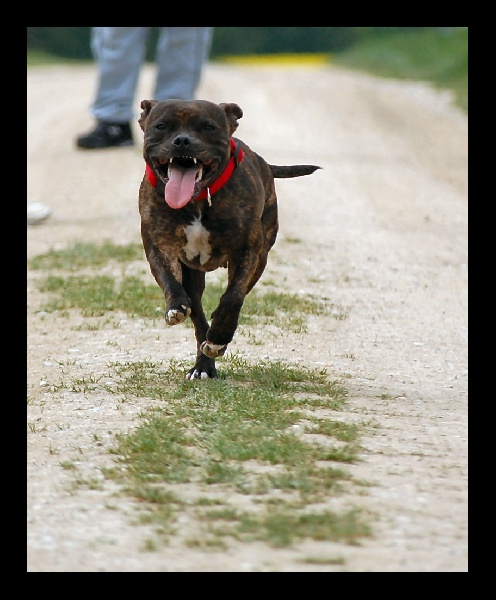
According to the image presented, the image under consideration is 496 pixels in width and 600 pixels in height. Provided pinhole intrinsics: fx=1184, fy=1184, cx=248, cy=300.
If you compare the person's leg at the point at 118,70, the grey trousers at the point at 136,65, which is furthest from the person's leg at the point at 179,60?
the person's leg at the point at 118,70

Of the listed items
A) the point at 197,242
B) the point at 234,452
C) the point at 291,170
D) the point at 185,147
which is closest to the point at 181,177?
the point at 185,147

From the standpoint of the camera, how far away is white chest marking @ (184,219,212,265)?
589 cm

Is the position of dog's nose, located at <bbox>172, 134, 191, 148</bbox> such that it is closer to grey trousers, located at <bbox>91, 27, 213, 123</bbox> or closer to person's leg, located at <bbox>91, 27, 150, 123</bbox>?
grey trousers, located at <bbox>91, 27, 213, 123</bbox>

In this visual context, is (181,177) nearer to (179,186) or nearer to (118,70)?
(179,186)

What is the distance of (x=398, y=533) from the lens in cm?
395

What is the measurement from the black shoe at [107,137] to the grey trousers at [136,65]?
23cm

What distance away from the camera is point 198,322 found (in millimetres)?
6383

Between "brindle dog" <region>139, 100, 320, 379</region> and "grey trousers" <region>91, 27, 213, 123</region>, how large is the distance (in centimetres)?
793

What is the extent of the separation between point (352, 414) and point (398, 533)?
1776 mm

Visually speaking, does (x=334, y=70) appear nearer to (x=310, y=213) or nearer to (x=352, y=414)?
(x=310, y=213)

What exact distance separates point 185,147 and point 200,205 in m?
0.35

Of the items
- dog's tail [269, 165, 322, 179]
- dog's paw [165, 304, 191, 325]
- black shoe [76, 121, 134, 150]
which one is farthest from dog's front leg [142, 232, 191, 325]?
black shoe [76, 121, 134, 150]

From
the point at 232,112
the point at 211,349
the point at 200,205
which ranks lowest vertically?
the point at 211,349
